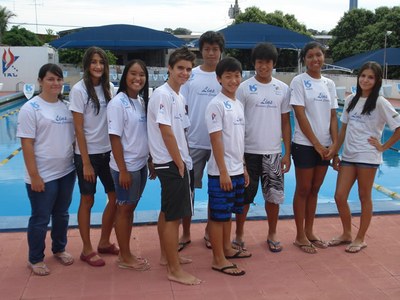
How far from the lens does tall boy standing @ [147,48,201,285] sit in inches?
118

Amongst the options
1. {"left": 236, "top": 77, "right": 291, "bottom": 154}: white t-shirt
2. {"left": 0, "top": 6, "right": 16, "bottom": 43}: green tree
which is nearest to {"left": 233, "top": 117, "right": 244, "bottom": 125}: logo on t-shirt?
→ {"left": 236, "top": 77, "right": 291, "bottom": 154}: white t-shirt

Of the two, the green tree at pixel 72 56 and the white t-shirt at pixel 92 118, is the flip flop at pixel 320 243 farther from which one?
the green tree at pixel 72 56

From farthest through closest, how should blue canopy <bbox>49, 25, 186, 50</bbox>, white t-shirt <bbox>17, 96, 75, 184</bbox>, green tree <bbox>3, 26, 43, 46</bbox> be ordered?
1. green tree <bbox>3, 26, 43, 46</bbox>
2. blue canopy <bbox>49, 25, 186, 50</bbox>
3. white t-shirt <bbox>17, 96, 75, 184</bbox>

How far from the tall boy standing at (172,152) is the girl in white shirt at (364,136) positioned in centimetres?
144

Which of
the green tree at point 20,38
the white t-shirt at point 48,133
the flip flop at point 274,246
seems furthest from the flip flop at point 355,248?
the green tree at point 20,38

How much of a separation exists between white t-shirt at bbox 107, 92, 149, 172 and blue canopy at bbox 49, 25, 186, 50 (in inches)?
514

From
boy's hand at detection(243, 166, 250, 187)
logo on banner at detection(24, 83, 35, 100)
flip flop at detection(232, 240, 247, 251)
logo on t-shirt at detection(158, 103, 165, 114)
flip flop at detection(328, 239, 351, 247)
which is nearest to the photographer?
logo on t-shirt at detection(158, 103, 165, 114)

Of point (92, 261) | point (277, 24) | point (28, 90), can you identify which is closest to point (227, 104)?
point (92, 261)

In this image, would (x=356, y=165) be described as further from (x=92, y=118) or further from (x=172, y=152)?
(x=92, y=118)

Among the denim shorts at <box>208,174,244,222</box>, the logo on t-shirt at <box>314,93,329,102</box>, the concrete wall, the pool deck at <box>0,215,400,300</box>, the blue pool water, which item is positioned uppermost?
the concrete wall

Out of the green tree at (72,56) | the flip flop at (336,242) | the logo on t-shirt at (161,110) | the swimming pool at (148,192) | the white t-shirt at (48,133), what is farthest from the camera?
the green tree at (72,56)

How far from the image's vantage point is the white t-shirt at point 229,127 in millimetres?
3156

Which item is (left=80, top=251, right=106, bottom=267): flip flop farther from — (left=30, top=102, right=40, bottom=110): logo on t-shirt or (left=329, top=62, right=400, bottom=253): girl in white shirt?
(left=329, top=62, right=400, bottom=253): girl in white shirt

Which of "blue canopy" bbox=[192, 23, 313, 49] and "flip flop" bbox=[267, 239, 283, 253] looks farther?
"blue canopy" bbox=[192, 23, 313, 49]
